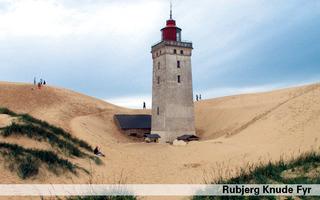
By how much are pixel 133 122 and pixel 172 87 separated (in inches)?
372

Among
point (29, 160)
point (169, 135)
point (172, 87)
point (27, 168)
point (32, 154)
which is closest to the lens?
point (27, 168)

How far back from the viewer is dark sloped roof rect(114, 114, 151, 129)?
4250 cm

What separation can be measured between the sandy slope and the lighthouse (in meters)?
4.37

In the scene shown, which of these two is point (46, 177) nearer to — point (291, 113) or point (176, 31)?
point (291, 113)

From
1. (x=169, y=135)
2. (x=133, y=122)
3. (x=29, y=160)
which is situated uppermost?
(x=133, y=122)

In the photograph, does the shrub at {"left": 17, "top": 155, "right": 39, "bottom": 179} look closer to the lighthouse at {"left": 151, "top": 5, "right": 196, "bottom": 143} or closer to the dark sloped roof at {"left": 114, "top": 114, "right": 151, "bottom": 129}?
the lighthouse at {"left": 151, "top": 5, "right": 196, "bottom": 143}

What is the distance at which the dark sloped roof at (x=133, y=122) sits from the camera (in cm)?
4250

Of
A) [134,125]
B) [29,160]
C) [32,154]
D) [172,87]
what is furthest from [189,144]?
[29,160]

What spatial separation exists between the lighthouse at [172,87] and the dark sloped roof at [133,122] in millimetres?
3602

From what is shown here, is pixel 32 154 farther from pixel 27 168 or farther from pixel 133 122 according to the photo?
pixel 133 122

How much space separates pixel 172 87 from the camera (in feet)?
123

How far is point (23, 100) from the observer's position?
44.2 metres

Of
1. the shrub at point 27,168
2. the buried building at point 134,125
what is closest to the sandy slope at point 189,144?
the shrub at point 27,168
